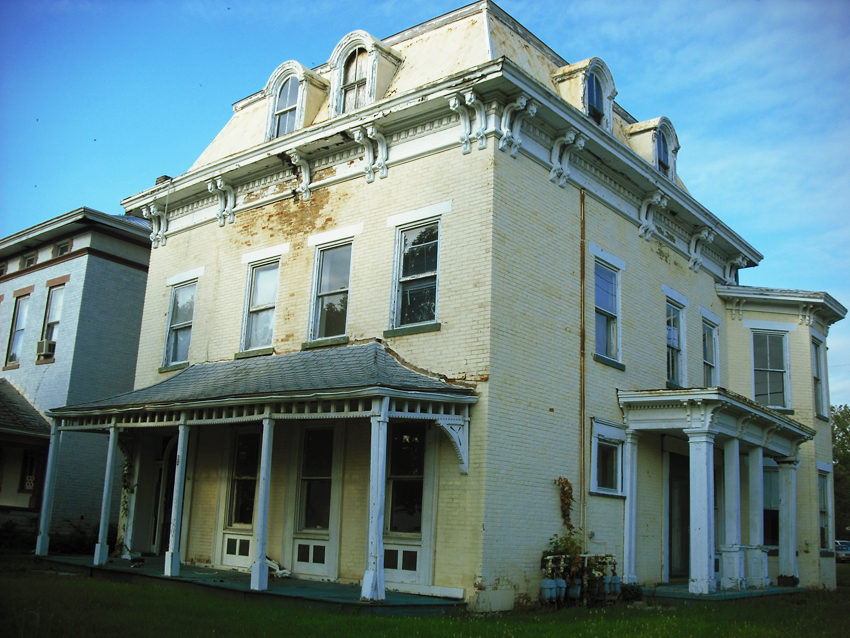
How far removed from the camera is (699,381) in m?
17.5

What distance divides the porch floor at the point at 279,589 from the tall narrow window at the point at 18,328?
1011 centimetres

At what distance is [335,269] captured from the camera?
1494 centimetres

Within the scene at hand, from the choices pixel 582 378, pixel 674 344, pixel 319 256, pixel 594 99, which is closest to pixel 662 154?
pixel 594 99

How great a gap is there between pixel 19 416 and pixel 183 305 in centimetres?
676

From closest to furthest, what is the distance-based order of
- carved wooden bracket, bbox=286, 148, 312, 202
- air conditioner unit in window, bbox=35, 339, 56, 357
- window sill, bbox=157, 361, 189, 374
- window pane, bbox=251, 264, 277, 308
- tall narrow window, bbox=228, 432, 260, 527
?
tall narrow window, bbox=228, 432, 260, 527 < carved wooden bracket, bbox=286, 148, 312, 202 < window pane, bbox=251, 264, 277, 308 < window sill, bbox=157, 361, 189, 374 < air conditioner unit in window, bbox=35, 339, 56, 357

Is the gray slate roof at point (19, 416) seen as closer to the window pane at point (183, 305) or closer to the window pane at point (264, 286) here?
the window pane at point (183, 305)

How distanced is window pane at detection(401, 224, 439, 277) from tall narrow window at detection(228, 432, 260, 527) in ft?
14.8

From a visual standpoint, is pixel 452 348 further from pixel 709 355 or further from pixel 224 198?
pixel 709 355

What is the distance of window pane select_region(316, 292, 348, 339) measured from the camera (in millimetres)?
14517

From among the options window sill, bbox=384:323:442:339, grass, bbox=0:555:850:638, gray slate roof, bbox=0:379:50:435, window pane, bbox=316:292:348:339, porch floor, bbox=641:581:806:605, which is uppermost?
window pane, bbox=316:292:348:339

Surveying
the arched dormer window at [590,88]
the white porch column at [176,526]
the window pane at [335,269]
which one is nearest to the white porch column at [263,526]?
the white porch column at [176,526]

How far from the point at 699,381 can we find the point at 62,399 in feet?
51.3

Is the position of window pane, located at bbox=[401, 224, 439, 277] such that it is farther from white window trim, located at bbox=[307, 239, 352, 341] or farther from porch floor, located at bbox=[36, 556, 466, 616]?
porch floor, located at bbox=[36, 556, 466, 616]

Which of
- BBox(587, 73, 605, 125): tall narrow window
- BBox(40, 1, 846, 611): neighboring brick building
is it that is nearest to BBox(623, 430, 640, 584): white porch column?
BBox(40, 1, 846, 611): neighboring brick building
